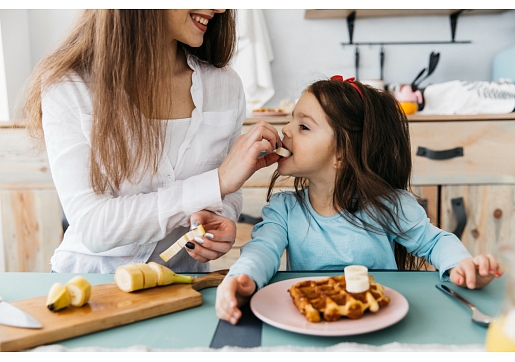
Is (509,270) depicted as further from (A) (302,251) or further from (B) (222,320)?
(A) (302,251)

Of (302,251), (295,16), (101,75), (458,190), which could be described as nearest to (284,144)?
(302,251)

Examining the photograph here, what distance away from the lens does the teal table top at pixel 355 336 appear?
71 cm

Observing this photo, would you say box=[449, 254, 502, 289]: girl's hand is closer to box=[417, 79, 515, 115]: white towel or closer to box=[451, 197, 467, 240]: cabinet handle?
box=[451, 197, 467, 240]: cabinet handle

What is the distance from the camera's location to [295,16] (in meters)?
2.87

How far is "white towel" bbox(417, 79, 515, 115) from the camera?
2.42 m

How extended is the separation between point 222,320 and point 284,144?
0.61 m

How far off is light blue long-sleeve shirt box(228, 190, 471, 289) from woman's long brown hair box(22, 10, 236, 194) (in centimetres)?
34

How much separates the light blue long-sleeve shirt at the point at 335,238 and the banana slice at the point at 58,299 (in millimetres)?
409

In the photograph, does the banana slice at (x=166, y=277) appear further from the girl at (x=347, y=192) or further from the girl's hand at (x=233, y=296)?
the girl at (x=347, y=192)

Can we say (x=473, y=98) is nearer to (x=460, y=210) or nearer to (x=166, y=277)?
(x=460, y=210)

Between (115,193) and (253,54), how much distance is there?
1.76 m

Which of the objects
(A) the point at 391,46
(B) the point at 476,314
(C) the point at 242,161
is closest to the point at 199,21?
(C) the point at 242,161

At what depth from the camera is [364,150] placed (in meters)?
1.29

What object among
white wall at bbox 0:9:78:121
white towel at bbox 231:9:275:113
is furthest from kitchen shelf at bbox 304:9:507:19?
white wall at bbox 0:9:78:121
